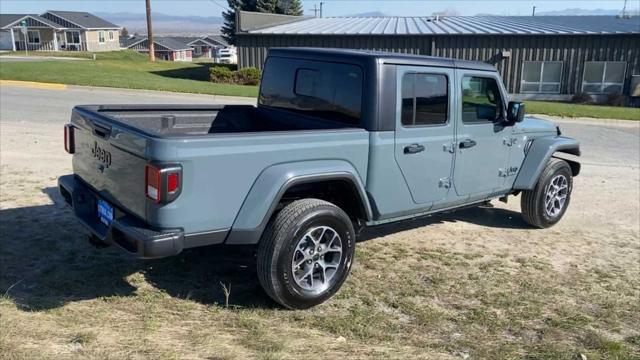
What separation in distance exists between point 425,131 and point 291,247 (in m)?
1.69

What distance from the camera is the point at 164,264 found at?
17.0ft

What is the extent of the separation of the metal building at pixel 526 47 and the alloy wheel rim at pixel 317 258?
27.8 m

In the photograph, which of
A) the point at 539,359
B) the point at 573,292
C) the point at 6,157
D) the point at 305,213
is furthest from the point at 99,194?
the point at 6,157

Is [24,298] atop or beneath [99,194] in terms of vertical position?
beneath

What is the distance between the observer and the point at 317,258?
4445mm

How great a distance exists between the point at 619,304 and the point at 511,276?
0.89 m

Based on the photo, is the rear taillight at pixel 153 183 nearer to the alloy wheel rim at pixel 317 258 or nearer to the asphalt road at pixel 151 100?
the alloy wheel rim at pixel 317 258

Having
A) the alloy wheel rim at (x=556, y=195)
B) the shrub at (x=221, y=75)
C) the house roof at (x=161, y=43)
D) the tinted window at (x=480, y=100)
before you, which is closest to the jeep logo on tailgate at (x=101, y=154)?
the tinted window at (x=480, y=100)

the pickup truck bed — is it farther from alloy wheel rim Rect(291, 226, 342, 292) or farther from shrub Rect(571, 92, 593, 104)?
shrub Rect(571, 92, 593, 104)

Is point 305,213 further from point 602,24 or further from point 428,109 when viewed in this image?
point 602,24

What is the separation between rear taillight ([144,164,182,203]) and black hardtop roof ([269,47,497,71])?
6.20ft

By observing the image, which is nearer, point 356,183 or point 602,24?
point 356,183

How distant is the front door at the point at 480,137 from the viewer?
5488 mm

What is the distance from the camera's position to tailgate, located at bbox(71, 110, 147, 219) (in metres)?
3.85
